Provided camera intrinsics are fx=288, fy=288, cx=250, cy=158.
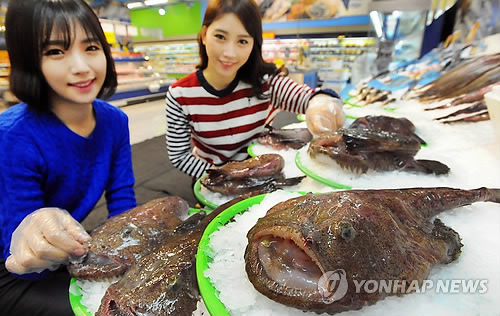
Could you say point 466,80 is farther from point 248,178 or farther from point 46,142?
point 46,142

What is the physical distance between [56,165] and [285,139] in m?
1.24

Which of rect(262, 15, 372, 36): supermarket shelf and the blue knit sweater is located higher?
rect(262, 15, 372, 36): supermarket shelf

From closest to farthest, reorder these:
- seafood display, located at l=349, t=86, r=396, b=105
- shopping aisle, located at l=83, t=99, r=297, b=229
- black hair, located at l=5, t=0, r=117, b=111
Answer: black hair, located at l=5, t=0, r=117, b=111 → shopping aisle, located at l=83, t=99, r=297, b=229 → seafood display, located at l=349, t=86, r=396, b=105

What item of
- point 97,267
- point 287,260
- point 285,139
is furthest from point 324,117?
point 97,267

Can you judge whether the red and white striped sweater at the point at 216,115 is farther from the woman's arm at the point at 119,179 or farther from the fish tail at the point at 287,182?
the fish tail at the point at 287,182

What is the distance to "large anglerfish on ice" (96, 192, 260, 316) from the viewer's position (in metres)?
0.68

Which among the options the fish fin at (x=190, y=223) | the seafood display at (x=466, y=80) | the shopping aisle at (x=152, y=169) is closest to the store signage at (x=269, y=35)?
the shopping aisle at (x=152, y=169)

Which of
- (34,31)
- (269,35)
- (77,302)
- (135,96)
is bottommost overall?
(135,96)

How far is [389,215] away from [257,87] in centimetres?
170

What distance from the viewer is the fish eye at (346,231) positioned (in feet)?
1.98

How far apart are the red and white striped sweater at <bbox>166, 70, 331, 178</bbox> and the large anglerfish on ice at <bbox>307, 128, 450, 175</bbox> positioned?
1004mm

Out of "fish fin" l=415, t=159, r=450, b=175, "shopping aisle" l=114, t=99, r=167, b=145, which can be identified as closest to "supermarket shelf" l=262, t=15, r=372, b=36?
"shopping aisle" l=114, t=99, r=167, b=145

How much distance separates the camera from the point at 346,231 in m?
0.61

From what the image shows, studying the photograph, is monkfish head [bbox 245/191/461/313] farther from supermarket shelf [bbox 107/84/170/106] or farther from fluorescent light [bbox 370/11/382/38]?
supermarket shelf [bbox 107/84/170/106]
